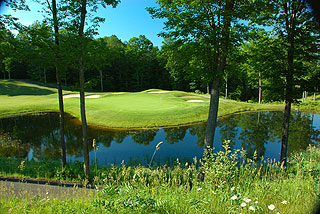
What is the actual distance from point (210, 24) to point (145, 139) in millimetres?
10681

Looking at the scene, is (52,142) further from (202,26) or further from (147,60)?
(147,60)

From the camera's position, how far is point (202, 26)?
687 cm

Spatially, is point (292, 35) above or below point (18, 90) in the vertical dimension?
above

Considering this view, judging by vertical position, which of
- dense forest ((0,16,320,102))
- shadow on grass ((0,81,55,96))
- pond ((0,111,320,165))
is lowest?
pond ((0,111,320,165))

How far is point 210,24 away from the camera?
7.02m

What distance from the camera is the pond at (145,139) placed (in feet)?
40.5

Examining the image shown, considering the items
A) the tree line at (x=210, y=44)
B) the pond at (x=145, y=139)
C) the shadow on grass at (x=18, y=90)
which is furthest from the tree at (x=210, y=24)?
the shadow on grass at (x=18, y=90)

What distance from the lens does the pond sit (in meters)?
12.3

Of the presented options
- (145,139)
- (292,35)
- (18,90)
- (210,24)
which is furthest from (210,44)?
(18,90)

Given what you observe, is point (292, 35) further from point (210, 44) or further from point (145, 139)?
point (145, 139)

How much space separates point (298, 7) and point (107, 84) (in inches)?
2263

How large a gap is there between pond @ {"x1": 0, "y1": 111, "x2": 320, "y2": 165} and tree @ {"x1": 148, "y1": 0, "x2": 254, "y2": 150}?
22.2 ft

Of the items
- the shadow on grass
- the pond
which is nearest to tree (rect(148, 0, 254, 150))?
the pond

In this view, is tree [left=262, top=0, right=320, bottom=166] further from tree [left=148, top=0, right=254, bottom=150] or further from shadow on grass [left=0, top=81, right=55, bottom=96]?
shadow on grass [left=0, top=81, right=55, bottom=96]
